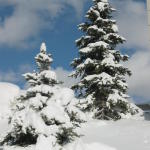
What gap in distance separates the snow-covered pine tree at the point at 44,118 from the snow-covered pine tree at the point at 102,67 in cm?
904

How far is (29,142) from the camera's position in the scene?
46.2ft

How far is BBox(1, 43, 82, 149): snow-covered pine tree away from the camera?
44.2 ft

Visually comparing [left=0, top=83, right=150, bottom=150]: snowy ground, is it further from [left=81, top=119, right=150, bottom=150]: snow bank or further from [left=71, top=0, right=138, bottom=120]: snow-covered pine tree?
[left=71, top=0, right=138, bottom=120]: snow-covered pine tree

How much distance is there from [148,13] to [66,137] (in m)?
10.3

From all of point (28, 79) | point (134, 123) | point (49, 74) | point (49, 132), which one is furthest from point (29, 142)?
point (28, 79)

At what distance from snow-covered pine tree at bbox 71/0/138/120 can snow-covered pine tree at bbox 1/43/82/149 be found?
9.04 metres

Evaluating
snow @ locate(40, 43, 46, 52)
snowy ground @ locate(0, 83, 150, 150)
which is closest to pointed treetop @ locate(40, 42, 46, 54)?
snow @ locate(40, 43, 46, 52)

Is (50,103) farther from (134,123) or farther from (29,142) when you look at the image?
(134,123)

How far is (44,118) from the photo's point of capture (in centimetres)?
1389

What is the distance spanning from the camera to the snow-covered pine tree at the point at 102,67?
78.7 feet

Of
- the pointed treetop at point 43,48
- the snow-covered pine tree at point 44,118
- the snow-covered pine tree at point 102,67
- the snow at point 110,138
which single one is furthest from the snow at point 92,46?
the snow-covered pine tree at point 44,118

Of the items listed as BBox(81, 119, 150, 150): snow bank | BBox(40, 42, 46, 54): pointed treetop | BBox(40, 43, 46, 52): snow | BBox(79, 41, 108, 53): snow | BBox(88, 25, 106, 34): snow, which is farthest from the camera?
BBox(88, 25, 106, 34): snow

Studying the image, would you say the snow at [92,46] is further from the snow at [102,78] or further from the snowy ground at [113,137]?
the snowy ground at [113,137]

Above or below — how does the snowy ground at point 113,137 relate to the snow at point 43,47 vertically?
below
